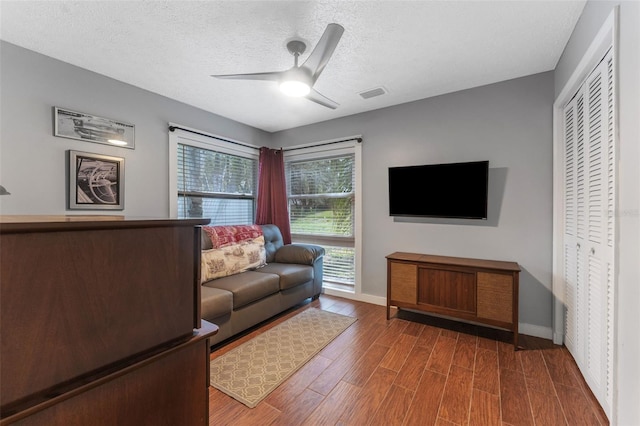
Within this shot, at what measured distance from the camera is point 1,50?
2.03m

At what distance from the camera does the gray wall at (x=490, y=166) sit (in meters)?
2.57

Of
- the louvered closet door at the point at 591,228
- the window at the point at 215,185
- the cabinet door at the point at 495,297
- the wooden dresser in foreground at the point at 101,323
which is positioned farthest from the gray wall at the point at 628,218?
the window at the point at 215,185

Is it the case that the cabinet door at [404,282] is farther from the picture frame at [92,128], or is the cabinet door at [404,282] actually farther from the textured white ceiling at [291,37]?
the picture frame at [92,128]

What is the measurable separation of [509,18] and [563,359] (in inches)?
101

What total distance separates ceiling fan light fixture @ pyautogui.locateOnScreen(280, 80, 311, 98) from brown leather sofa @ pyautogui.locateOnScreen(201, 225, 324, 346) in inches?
69.1

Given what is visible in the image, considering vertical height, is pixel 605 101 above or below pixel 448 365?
above

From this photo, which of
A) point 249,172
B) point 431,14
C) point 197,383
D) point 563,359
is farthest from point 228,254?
point 563,359

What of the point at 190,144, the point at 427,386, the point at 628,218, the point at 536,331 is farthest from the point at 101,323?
the point at 536,331

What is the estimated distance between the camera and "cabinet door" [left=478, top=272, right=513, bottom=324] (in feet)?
7.84

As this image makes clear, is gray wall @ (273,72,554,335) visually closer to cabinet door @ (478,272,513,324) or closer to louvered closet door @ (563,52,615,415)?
louvered closet door @ (563,52,615,415)

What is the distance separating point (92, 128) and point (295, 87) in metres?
1.94

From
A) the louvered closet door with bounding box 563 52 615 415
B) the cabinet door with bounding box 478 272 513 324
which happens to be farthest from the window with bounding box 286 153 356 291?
the louvered closet door with bounding box 563 52 615 415

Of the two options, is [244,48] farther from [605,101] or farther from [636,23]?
[605,101]

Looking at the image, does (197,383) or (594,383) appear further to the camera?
(594,383)
